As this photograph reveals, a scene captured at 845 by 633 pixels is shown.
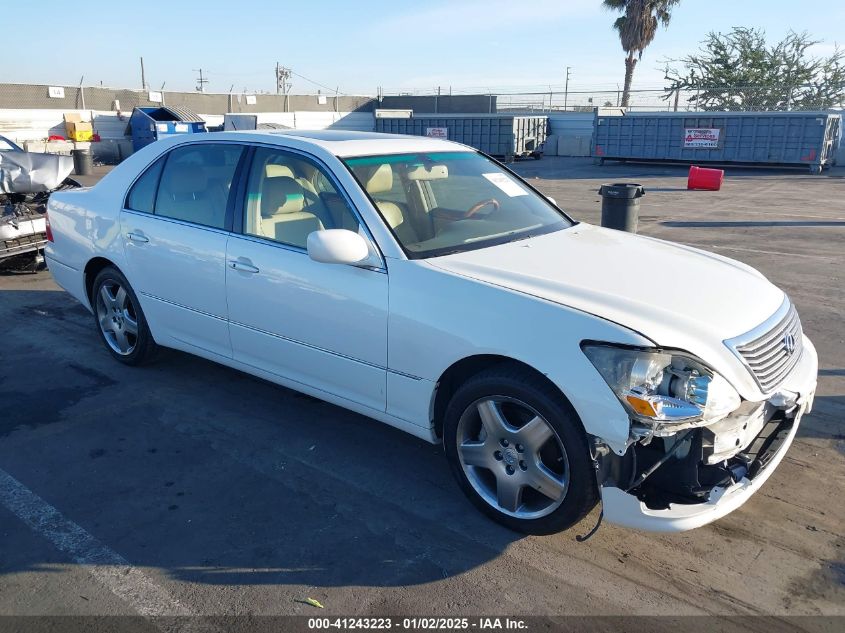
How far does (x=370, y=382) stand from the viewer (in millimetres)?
3506

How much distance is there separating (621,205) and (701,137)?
1804cm

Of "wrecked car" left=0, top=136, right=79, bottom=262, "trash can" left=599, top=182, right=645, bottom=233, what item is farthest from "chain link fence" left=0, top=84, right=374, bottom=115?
"trash can" left=599, top=182, right=645, bottom=233

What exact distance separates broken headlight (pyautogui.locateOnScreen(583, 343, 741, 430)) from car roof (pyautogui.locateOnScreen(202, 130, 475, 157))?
2013 millimetres

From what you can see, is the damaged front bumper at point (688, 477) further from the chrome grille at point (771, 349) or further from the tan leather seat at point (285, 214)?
the tan leather seat at point (285, 214)

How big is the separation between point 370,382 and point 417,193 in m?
1.17

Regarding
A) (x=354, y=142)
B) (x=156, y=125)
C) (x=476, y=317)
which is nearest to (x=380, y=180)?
(x=354, y=142)

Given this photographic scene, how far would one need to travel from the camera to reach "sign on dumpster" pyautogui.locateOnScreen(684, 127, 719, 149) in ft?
80.3

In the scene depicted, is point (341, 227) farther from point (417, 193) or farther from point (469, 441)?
point (469, 441)

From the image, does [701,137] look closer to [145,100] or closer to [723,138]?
[723,138]

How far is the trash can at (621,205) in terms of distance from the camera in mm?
8906

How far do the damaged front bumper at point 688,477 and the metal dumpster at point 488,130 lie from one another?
26718 mm

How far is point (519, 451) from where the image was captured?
305 cm

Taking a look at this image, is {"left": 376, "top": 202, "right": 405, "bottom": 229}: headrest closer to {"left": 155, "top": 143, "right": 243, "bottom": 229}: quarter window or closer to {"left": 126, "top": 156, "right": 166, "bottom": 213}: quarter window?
{"left": 155, "top": 143, "right": 243, "bottom": 229}: quarter window

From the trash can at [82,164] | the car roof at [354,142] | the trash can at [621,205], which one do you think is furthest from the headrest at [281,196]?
the trash can at [82,164]
